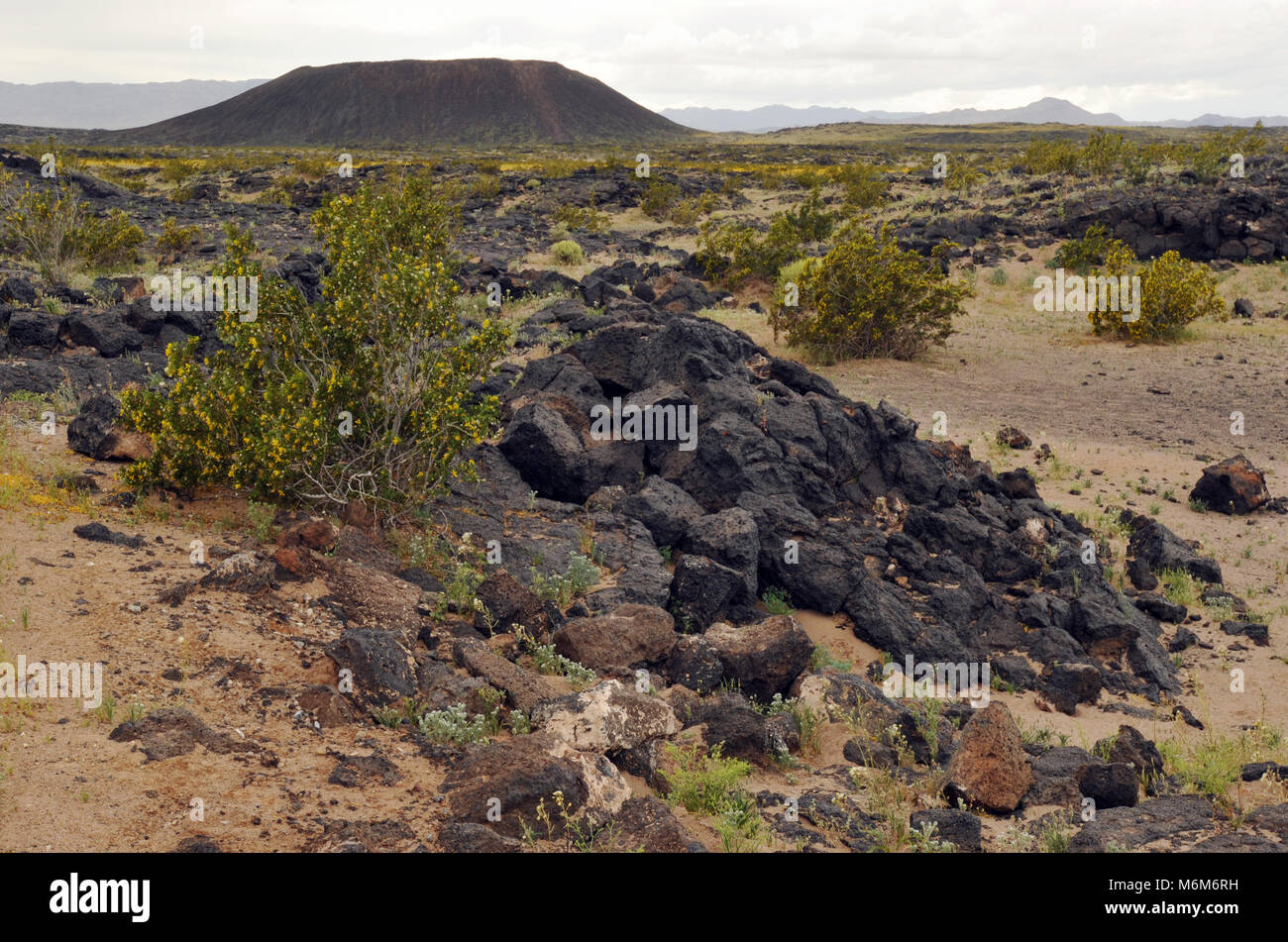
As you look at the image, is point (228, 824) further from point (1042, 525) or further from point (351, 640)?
point (1042, 525)

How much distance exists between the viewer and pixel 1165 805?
513 centimetres

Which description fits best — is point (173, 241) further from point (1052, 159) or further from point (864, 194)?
point (1052, 159)

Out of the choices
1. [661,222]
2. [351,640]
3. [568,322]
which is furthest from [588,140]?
[351,640]

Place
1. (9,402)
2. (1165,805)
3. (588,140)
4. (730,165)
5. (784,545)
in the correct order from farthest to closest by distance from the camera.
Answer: (588,140) < (730,165) < (9,402) < (784,545) < (1165,805)

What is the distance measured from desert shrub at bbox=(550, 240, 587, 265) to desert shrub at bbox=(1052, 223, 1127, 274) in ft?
43.9

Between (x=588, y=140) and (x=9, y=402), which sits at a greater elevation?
(x=588, y=140)

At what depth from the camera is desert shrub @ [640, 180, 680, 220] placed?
3878 cm

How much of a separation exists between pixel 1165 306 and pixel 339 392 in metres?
18.7

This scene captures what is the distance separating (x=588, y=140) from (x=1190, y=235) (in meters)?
108

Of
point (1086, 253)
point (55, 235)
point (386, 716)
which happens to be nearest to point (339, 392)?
point (386, 716)

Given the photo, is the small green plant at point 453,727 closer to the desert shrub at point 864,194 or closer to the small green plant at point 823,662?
the small green plant at point 823,662

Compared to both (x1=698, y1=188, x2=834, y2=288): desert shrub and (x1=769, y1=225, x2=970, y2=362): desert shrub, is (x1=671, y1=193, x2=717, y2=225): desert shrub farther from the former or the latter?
(x1=769, y1=225, x2=970, y2=362): desert shrub

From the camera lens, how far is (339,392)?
7672mm

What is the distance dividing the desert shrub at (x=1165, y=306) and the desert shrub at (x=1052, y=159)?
1915 cm
